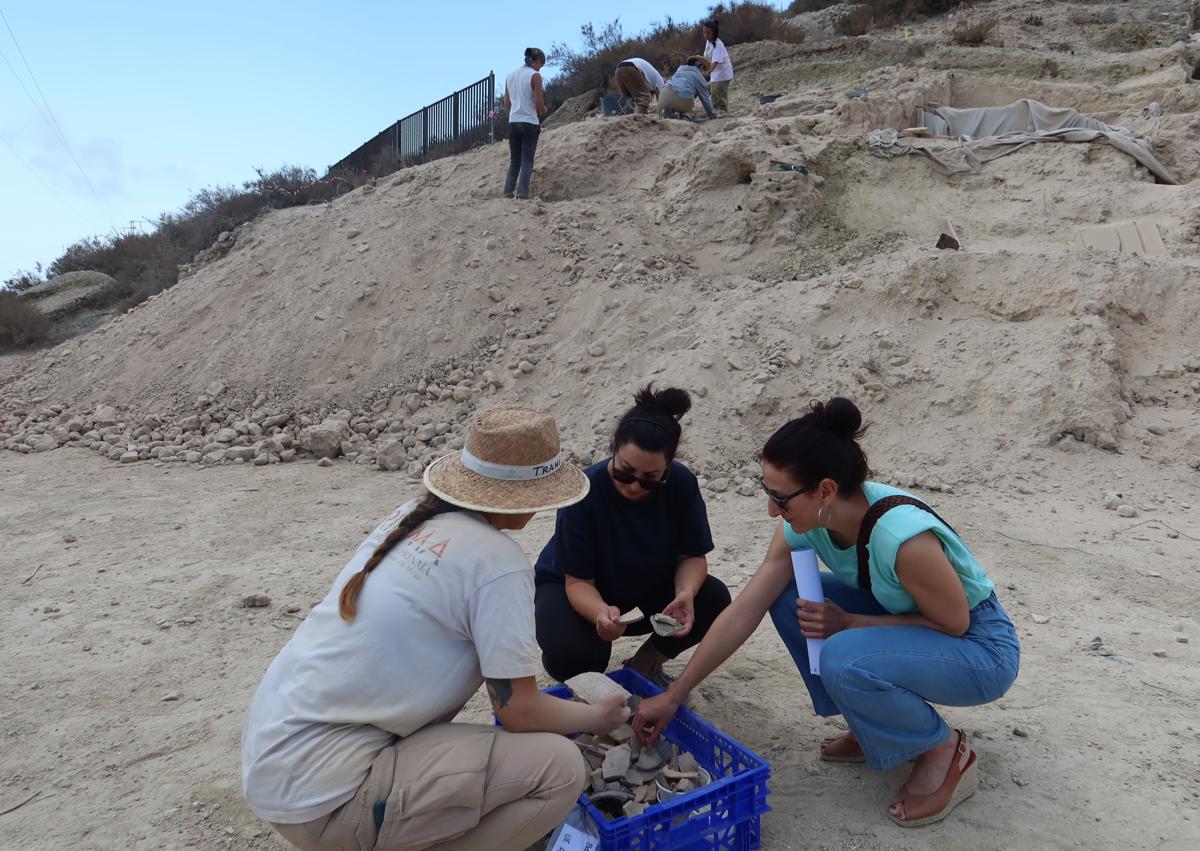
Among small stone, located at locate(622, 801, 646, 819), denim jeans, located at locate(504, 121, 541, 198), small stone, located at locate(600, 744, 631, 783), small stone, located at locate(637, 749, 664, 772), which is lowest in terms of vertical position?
small stone, located at locate(637, 749, 664, 772)

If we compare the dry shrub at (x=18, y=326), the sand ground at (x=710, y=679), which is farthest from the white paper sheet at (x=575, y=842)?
the dry shrub at (x=18, y=326)

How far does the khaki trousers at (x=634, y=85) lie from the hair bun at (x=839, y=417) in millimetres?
10738

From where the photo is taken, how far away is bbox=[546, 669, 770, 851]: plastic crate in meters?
2.04

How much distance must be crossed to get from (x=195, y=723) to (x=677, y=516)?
6.22 ft

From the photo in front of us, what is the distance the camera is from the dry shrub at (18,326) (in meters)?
12.5

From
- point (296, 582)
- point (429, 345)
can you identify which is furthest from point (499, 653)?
point (429, 345)

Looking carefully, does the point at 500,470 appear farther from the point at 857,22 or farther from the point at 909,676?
the point at 857,22

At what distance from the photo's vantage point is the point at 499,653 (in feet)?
6.26

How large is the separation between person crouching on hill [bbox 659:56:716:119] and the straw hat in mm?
10377

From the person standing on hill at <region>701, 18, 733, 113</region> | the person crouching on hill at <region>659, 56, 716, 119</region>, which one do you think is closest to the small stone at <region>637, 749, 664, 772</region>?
the person crouching on hill at <region>659, 56, 716, 119</region>

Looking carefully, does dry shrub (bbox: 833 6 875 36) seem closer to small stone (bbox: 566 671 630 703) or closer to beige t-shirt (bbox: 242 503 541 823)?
small stone (bbox: 566 671 630 703)

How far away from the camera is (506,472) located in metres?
2.09

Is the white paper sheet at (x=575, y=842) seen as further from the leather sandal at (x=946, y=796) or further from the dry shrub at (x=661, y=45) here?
the dry shrub at (x=661, y=45)

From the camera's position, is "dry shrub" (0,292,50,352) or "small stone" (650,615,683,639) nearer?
"small stone" (650,615,683,639)
